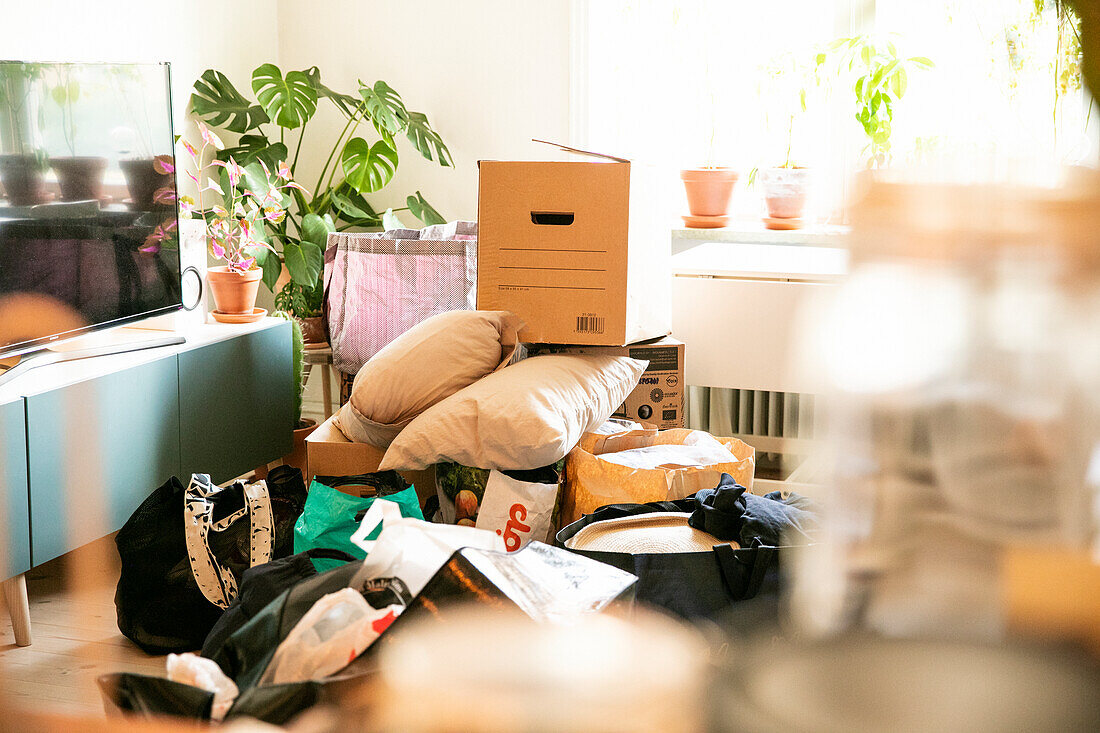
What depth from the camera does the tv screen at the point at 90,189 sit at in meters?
2.05

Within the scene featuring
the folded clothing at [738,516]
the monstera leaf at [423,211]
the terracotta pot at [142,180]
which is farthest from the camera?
the monstera leaf at [423,211]

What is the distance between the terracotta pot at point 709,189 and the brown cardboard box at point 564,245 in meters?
1.09

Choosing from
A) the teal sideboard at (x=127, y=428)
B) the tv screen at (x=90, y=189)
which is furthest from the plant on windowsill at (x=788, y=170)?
the tv screen at (x=90, y=189)

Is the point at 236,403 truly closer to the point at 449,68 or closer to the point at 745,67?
the point at 449,68

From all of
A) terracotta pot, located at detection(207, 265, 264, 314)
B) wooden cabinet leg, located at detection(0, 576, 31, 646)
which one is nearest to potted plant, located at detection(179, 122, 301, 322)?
terracotta pot, located at detection(207, 265, 264, 314)

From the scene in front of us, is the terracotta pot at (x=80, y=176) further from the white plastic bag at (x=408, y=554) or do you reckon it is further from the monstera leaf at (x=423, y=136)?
the white plastic bag at (x=408, y=554)

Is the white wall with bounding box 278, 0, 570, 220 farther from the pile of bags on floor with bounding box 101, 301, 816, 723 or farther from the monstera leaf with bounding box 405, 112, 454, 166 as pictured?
the pile of bags on floor with bounding box 101, 301, 816, 723

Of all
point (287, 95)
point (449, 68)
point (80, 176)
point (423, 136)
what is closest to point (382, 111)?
point (423, 136)

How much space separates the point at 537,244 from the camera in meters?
2.23

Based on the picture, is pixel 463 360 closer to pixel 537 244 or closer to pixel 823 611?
pixel 537 244

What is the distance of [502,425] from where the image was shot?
6.38 ft

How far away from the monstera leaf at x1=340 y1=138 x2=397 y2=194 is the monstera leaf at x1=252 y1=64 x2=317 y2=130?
186 mm

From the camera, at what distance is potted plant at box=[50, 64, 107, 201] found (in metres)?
2.15

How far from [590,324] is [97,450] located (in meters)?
1.15
